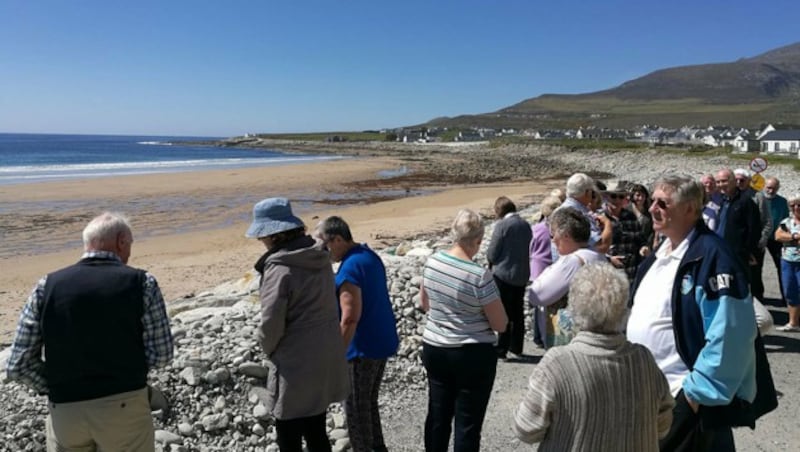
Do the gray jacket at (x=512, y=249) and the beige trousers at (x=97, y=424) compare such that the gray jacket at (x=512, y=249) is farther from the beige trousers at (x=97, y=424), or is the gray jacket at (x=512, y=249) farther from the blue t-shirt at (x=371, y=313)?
the beige trousers at (x=97, y=424)

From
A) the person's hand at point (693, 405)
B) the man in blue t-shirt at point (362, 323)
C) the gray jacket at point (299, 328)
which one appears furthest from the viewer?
the man in blue t-shirt at point (362, 323)

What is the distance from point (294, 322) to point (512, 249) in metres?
3.26

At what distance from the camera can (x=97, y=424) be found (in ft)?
9.50

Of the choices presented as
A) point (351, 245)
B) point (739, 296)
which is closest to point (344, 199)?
point (351, 245)

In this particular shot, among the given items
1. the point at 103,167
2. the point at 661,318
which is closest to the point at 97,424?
the point at 661,318

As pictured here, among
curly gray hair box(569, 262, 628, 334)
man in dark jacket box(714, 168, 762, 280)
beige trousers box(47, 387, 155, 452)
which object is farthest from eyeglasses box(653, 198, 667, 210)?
man in dark jacket box(714, 168, 762, 280)

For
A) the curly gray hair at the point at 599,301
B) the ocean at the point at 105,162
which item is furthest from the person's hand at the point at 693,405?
the ocean at the point at 105,162

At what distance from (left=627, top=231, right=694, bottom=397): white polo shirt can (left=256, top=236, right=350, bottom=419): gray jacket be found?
5.69ft

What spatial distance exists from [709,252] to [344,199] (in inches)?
1025

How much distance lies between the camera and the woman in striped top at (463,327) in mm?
3541

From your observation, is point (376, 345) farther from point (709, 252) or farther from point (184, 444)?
point (709, 252)

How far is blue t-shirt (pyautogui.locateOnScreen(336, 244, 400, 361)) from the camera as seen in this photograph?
3.96 meters

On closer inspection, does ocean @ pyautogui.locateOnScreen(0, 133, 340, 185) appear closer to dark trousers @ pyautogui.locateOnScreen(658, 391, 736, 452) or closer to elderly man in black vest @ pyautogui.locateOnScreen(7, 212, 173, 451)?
elderly man in black vest @ pyautogui.locateOnScreen(7, 212, 173, 451)

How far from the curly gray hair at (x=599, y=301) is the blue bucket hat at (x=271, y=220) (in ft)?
5.68
